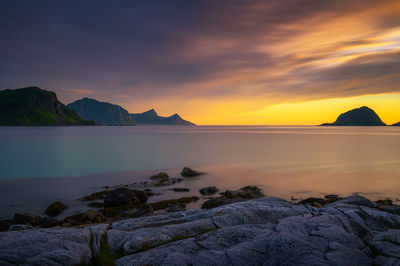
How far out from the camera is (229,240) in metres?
7.62

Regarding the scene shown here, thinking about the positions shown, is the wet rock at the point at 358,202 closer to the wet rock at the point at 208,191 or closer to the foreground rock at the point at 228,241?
the foreground rock at the point at 228,241

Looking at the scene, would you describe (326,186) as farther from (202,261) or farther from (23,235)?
(23,235)

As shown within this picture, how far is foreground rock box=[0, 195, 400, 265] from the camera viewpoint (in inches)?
257

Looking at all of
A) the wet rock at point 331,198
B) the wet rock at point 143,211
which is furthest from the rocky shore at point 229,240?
the wet rock at point 331,198

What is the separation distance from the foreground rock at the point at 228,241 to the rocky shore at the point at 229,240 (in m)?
0.02

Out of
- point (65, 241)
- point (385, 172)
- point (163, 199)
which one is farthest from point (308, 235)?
point (385, 172)

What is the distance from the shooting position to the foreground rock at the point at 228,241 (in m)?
6.54

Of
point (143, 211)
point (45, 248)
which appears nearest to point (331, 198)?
point (143, 211)

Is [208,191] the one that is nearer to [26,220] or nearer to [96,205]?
[96,205]

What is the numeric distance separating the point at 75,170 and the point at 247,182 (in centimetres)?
2652

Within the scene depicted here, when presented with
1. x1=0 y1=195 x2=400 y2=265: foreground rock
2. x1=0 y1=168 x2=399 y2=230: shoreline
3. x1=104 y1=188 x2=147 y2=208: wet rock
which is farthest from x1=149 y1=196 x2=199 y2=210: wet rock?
x1=0 y1=195 x2=400 y2=265: foreground rock

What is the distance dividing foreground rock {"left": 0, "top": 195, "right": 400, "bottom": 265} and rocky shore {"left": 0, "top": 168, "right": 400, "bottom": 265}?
24 mm

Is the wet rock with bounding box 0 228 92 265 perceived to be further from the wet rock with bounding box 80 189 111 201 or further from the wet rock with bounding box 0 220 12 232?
the wet rock with bounding box 80 189 111 201

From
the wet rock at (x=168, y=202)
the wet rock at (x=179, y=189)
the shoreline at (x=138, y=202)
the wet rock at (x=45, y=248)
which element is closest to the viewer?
the wet rock at (x=45, y=248)
